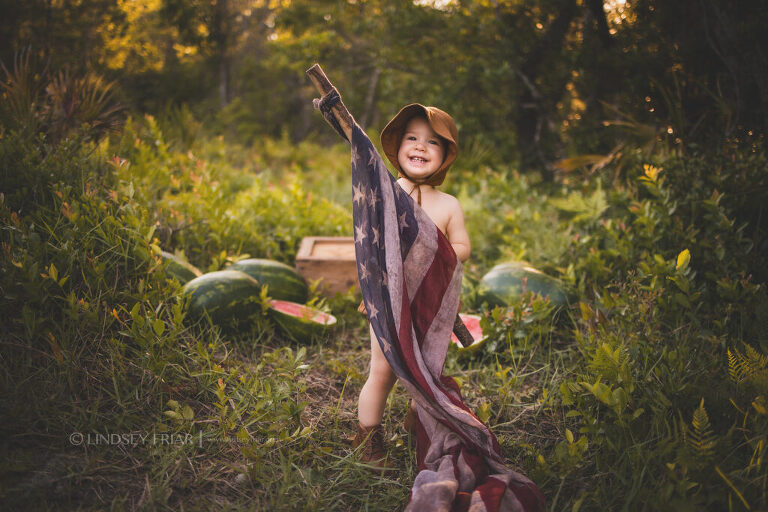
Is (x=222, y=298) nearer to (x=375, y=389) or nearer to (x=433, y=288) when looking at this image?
(x=375, y=389)

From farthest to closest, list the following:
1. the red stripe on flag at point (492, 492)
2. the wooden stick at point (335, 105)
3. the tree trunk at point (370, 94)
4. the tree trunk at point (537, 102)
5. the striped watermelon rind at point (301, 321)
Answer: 1. the tree trunk at point (370, 94)
2. the tree trunk at point (537, 102)
3. the striped watermelon rind at point (301, 321)
4. the wooden stick at point (335, 105)
5. the red stripe on flag at point (492, 492)

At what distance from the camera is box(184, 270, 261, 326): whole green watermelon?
300 cm

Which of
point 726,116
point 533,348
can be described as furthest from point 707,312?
point 726,116

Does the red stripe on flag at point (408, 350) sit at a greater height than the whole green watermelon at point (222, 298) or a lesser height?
greater

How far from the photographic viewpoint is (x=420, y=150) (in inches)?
87.2

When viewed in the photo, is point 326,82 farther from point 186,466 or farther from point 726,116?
point 726,116

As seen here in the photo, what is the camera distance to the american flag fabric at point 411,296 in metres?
2.02

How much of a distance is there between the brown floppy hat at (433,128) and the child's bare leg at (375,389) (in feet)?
2.69

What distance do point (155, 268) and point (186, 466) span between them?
1215 mm

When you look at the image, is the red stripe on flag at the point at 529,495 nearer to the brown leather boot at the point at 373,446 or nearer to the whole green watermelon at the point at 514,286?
the brown leather boot at the point at 373,446

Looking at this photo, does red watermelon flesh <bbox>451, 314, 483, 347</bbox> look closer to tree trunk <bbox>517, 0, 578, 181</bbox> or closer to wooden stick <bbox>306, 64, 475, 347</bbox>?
wooden stick <bbox>306, 64, 475, 347</bbox>

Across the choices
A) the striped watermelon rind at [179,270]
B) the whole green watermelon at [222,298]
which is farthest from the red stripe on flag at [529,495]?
the striped watermelon rind at [179,270]

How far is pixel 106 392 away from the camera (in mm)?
2322

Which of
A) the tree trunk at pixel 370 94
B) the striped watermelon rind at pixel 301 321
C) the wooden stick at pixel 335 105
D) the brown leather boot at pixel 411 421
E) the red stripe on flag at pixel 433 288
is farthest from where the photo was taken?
the tree trunk at pixel 370 94
